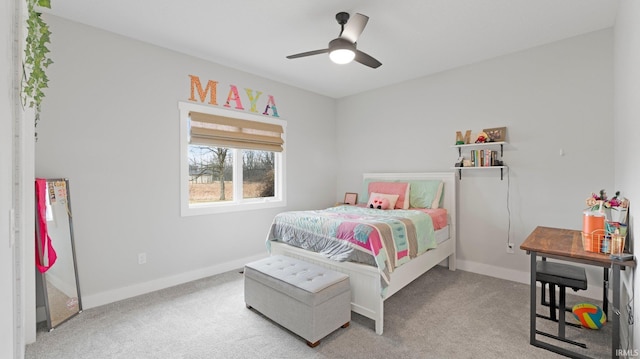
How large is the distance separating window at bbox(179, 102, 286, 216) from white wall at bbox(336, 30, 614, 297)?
1.87 meters

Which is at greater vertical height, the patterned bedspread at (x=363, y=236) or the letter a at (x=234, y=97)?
the letter a at (x=234, y=97)

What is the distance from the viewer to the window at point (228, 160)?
3391mm

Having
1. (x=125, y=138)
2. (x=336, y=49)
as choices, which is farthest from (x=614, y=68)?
(x=125, y=138)

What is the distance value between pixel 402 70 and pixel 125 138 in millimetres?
3418

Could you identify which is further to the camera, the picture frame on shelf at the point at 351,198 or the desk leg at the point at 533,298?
the picture frame on shelf at the point at 351,198

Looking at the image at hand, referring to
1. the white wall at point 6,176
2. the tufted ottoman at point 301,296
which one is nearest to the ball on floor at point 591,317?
the tufted ottoman at point 301,296

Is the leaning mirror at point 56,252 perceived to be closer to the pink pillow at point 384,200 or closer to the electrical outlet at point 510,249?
the pink pillow at point 384,200

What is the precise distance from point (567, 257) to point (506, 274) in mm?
1792

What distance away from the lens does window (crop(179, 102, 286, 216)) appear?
133 inches

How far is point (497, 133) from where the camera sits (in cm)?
343

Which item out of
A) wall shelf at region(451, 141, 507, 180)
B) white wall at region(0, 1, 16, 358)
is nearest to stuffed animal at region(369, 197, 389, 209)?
wall shelf at region(451, 141, 507, 180)

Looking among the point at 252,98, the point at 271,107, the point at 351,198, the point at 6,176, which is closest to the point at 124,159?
the point at 252,98

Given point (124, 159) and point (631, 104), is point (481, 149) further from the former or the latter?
point (124, 159)

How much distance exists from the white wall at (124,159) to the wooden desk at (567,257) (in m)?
3.18
